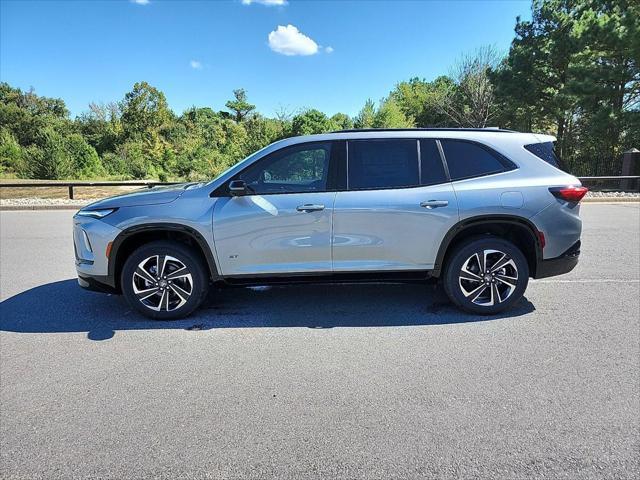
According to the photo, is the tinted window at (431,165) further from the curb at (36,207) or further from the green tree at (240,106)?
the green tree at (240,106)

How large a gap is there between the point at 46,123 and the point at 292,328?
182ft

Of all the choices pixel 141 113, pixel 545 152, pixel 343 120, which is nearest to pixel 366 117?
pixel 343 120

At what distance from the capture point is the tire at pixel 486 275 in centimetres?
443

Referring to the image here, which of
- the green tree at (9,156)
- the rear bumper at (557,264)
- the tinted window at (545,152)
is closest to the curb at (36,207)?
the tinted window at (545,152)

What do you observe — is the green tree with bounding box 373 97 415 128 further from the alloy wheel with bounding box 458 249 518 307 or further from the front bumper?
the front bumper

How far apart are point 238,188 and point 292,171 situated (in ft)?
2.02

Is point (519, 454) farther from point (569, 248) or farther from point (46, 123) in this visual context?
point (46, 123)

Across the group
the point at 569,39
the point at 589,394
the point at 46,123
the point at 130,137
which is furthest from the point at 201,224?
the point at 46,123

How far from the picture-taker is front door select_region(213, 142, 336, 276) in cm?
429

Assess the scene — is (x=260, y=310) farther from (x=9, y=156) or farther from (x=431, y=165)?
(x=9, y=156)

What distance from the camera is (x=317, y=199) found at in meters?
4.32

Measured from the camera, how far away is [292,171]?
4543mm

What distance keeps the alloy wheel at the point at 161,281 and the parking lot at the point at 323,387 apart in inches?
10.7

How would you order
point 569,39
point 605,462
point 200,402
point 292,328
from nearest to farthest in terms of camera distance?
point 605,462 < point 200,402 < point 292,328 < point 569,39
